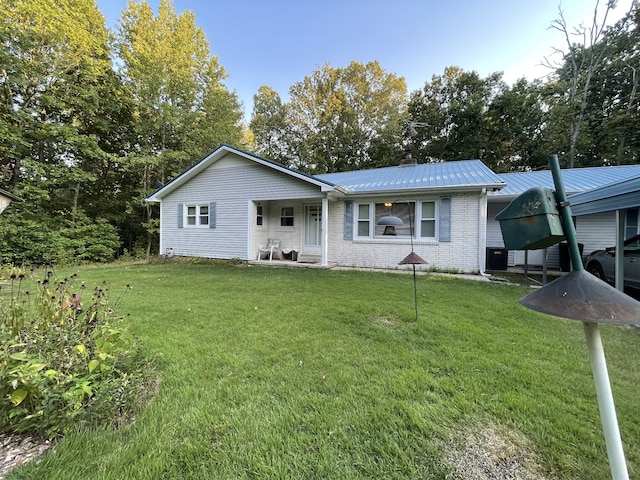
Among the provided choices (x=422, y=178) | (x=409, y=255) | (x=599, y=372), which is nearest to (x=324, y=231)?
(x=422, y=178)

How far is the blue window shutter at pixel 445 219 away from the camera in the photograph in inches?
356

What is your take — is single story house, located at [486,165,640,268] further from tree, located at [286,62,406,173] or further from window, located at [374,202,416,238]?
tree, located at [286,62,406,173]

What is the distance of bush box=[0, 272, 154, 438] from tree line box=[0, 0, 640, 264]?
13.2 metres

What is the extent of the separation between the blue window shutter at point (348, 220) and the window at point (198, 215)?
6306 mm

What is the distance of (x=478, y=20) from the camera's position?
431 inches

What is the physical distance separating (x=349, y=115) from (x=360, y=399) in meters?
24.0

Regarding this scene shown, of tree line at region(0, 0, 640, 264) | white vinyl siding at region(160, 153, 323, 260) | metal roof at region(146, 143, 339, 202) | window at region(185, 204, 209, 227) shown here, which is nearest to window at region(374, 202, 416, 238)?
metal roof at region(146, 143, 339, 202)

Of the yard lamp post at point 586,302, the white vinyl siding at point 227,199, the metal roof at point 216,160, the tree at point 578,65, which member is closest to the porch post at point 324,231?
the white vinyl siding at point 227,199

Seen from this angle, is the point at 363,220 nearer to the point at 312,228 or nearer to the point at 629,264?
the point at 312,228

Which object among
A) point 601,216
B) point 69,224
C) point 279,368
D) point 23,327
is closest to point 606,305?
point 279,368

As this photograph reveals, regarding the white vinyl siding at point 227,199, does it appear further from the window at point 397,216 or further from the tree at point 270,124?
the tree at point 270,124

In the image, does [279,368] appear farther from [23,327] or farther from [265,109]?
[265,109]

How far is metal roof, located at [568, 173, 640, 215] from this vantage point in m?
4.43

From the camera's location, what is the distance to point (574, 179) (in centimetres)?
1042
